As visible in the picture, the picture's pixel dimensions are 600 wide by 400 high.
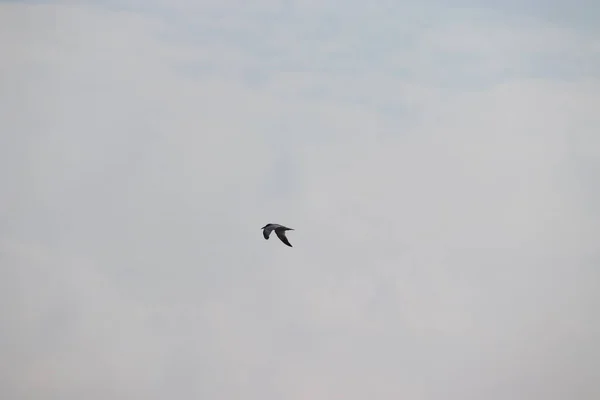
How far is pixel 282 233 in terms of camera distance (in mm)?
56375
